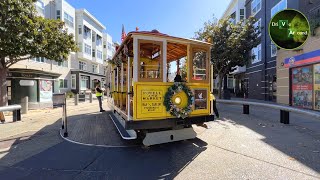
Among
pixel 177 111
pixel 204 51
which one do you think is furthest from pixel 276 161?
pixel 204 51

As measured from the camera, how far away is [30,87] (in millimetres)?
16812

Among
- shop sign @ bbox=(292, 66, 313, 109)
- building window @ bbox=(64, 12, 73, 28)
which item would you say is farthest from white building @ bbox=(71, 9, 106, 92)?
shop sign @ bbox=(292, 66, 313, 109)

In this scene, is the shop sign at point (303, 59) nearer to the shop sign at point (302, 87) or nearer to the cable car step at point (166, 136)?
the shop sign at point (302, 87)

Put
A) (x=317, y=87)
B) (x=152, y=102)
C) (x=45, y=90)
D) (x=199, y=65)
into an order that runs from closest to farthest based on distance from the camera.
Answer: (x=152, y=102) → (x=199, y=65) → (x=317, y=87) → (x=45, y=90)

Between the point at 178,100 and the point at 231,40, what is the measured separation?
17161 millimetres

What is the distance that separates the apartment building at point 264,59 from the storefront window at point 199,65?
1524 centimetres

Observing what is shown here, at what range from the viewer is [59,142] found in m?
7.25

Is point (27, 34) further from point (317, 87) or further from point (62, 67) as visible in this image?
point (62, 67)

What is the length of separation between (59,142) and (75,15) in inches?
1451

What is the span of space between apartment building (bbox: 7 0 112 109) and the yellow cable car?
12889 mm

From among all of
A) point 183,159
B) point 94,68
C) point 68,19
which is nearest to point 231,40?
point 183,159

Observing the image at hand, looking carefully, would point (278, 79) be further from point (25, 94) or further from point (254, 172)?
point (25, 94)

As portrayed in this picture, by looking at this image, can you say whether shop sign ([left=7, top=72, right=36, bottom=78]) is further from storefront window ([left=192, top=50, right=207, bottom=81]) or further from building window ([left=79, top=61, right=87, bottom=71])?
building window ([left=79, top=61, right=87, bottom=71])

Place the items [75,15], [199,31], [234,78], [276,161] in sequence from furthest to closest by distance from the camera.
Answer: [75,15]
[234,78]
[199,31]
[276,161]
